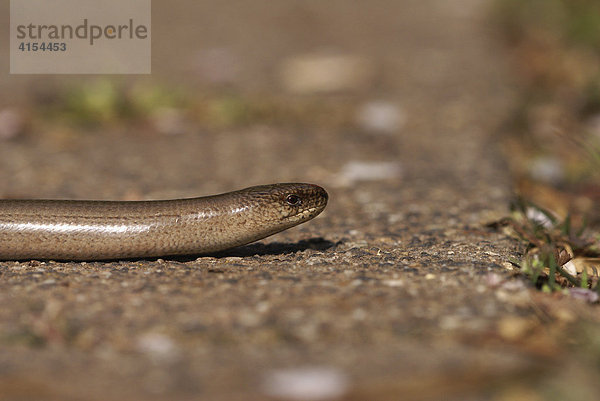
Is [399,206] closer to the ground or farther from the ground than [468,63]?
closer to the ground

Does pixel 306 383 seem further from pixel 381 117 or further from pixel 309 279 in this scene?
pixel 381 117

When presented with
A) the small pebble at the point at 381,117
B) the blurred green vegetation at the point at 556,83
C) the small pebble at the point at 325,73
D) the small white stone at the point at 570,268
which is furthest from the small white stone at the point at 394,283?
the small pebble at the point at 325,73

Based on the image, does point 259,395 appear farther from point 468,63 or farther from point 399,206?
point 468,63

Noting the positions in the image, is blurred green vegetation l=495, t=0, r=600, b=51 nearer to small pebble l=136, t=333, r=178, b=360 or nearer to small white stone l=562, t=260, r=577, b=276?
small white stone l=562, t=260, r=577, b=276

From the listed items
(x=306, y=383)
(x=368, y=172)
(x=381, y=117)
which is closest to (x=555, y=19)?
(x=381, y=117)

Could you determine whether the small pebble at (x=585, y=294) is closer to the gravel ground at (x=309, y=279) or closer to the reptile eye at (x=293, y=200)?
the gravel ground at (x=309, y=279)

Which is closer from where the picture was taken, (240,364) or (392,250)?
(240,364)

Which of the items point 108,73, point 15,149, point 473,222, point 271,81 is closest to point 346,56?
point 271,81
